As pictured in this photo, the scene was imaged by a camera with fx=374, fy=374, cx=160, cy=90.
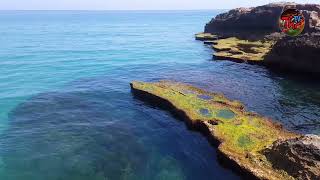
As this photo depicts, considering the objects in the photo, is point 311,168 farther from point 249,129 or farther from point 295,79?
point 295,79

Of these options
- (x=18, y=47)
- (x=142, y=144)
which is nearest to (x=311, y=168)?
(x=142, y=144)

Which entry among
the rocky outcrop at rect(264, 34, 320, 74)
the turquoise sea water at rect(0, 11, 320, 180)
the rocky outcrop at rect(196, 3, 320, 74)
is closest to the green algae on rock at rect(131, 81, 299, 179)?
the turquoise sea water at rect(0, 11, 320, 180)

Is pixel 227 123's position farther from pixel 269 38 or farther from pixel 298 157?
pixel 269 38

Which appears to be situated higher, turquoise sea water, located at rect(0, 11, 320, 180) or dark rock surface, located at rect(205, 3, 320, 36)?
dark rock surface, located at rect(205, 3, 320, 36)

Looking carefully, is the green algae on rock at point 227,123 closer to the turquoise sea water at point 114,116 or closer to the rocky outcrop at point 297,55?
the turquoise sea water at point 114,116

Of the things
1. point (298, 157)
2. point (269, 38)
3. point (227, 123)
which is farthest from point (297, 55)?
point (298, 157)

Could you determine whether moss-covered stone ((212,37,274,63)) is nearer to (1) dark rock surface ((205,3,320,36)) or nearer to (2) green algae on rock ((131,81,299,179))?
(1) dark rock surface ((205,3,320,36))
